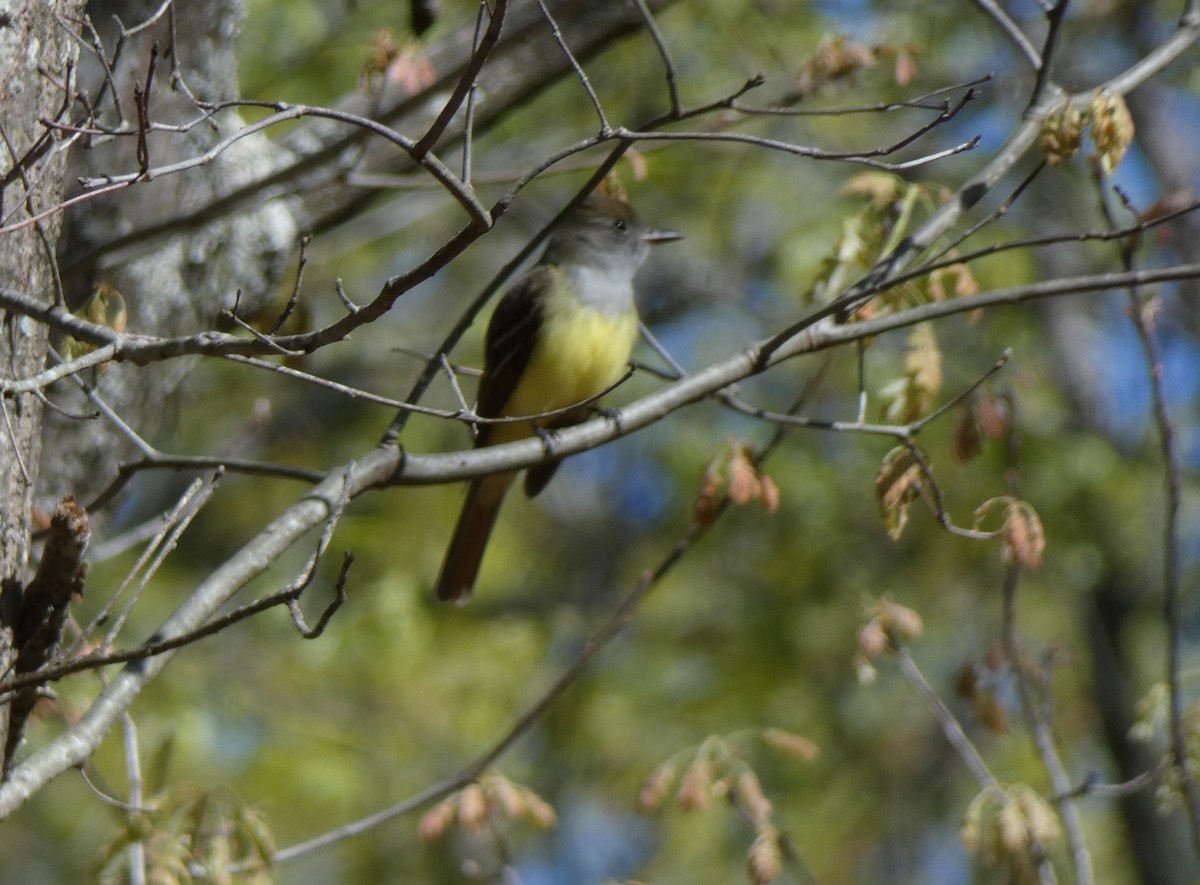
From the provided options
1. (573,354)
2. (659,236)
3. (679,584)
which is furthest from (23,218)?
(679,584)

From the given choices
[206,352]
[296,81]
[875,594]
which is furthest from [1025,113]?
[875,594]

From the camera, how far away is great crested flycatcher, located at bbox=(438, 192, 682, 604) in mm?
5352

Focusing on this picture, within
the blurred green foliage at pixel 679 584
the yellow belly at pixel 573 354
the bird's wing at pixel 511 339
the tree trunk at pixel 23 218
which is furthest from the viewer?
the blurred green foliage at pixel 679 584

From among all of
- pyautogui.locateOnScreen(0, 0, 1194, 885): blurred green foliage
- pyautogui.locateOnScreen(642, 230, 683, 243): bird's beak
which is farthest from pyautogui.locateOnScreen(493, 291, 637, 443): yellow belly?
pyautogui.locateOnScreen(0, 0, 1194, 885): blurred green foliage

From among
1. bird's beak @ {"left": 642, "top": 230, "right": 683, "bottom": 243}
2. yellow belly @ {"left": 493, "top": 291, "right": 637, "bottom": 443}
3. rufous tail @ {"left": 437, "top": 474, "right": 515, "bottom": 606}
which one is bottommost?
rufous tail @ {"left": 437, "top": 474, "right": 515, "bottom": 606}

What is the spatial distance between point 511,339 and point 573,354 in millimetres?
313

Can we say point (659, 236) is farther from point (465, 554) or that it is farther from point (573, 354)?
point (465, 554)

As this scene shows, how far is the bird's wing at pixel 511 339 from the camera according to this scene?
550 cm

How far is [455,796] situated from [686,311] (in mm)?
5629

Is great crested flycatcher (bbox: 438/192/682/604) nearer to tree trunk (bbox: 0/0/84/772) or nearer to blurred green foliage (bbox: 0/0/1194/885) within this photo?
blurred green foliage (bbox: 0/0/1194/885)

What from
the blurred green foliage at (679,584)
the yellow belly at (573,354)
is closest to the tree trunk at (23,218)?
the yellow belly at (573,354)

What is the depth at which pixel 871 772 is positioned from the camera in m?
9.25

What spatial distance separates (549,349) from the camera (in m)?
5.41

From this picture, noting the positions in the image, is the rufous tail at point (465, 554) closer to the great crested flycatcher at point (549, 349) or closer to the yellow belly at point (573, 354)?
the great crested flycatcher at point (549, 349)
